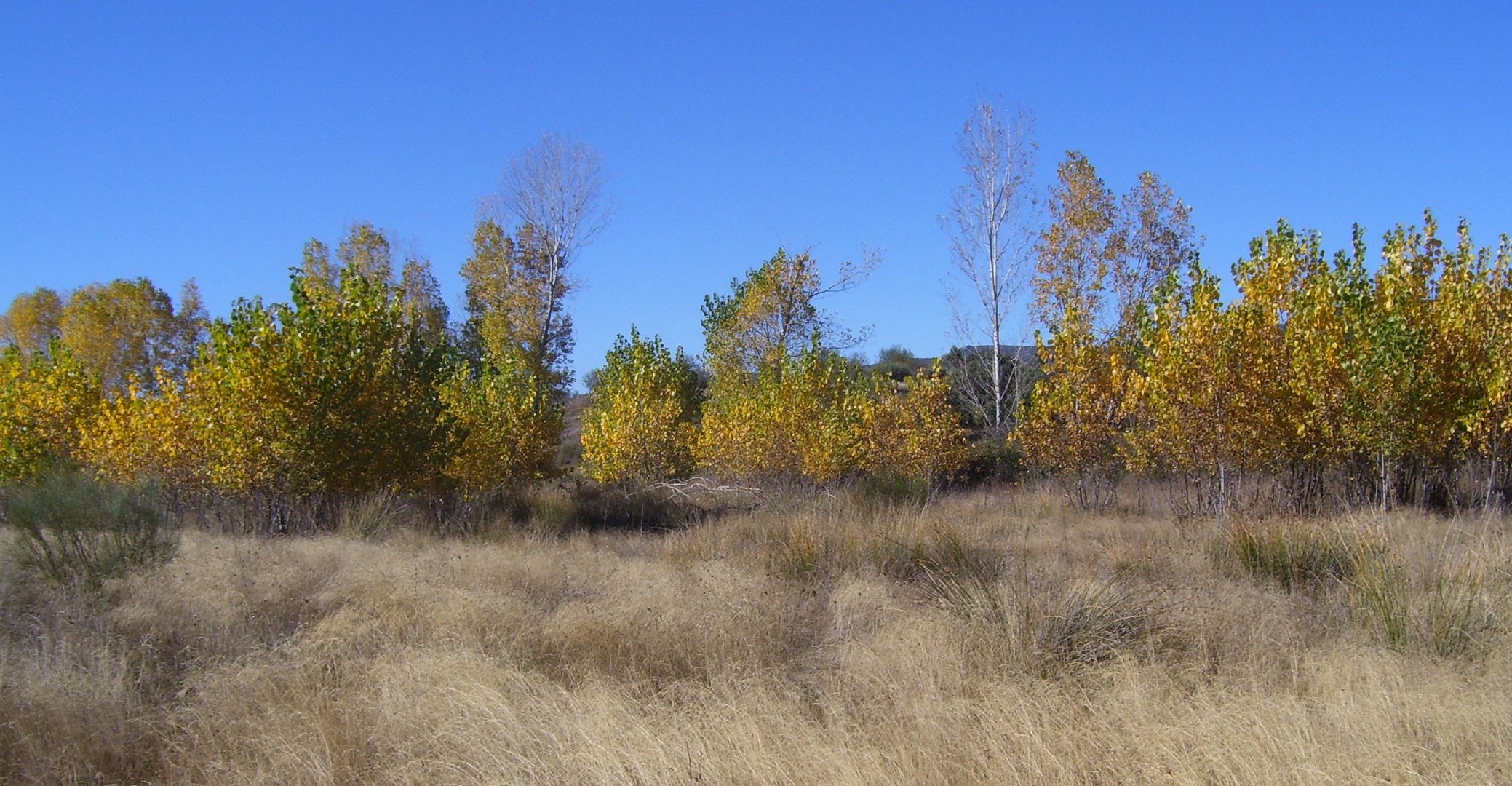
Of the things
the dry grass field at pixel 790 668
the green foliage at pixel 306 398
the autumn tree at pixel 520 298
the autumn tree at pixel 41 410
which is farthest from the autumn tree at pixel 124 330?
the dry grass field at pixel 790 668

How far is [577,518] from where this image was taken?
54.8ft

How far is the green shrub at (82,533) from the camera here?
7559 mm

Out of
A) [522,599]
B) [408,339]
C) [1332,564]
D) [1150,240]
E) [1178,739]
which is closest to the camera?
[1178,739]

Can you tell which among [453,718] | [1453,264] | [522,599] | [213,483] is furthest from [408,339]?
[1453,264]

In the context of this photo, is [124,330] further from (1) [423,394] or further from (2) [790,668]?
(2) [790,668]

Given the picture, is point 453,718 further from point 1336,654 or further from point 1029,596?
point 1336,654

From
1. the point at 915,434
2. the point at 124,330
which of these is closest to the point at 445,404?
the point at 915,434

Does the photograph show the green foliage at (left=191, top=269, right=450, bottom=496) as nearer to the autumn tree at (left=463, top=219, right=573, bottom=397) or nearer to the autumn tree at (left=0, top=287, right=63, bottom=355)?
the autumn tree at (left=463, top=219, right=573, bottom=397)

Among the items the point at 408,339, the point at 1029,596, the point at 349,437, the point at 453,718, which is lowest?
the point at 453,718

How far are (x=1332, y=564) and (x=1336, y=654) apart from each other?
113 inches

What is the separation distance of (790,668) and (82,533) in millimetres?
6009

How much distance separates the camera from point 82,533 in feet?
26.2

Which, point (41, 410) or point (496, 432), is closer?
point (41, 410)

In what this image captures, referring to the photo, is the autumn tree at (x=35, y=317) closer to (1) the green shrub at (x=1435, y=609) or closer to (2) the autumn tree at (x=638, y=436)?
(2) the autumn tree at (x=638, y=436)
